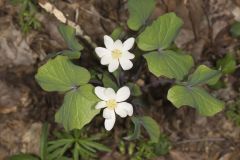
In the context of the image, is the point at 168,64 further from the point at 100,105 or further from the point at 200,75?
the point at 100,105

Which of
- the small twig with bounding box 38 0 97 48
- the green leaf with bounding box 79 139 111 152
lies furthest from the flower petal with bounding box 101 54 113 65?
the small twig with bounding box 38 0 97 48

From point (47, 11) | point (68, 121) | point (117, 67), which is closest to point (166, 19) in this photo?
point (117, 67)

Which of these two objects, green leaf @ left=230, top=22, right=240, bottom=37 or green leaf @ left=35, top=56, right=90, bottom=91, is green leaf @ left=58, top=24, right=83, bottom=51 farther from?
green leaf @ left=230, top=22, right=240, bottom=37

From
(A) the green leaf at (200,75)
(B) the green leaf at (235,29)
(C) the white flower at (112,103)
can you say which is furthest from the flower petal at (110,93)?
(B) the green leaf at (235,29)

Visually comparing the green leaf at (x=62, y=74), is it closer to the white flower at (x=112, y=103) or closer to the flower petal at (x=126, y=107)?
the white flower at (x=112, y=103)

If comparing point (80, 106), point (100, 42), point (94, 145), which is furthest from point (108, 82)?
point (100, 42)
